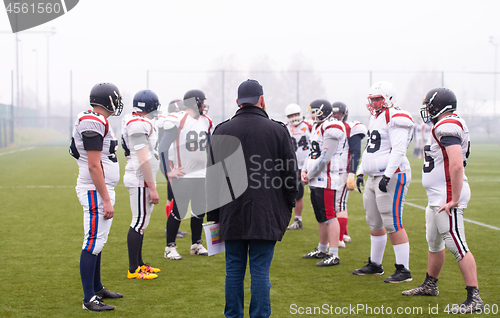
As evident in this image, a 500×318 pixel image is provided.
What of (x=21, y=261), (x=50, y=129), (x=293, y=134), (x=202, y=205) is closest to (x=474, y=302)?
(x=202, y=205)

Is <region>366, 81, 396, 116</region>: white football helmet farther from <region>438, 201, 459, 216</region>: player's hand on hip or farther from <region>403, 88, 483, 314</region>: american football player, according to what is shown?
<region>438, 201, 459, 216</region>: player's hand on hip

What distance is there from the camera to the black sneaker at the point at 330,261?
5559 millimetres

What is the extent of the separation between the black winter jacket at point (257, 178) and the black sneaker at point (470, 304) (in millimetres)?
1954

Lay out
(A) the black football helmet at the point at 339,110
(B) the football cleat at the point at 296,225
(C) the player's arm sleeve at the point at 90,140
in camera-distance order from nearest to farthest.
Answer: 1. (C) the player's arm sleeve at the point at 90,140
2. (A) the black football helmet at the point at 339,110
3. (B) the football cleat at the point at 296,225

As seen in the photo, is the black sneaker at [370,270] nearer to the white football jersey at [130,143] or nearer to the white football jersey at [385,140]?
the white football jersey at [385,140]

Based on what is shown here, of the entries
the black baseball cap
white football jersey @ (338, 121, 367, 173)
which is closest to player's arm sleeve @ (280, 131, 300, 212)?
the black baseball cap

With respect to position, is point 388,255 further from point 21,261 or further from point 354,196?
point 354,196

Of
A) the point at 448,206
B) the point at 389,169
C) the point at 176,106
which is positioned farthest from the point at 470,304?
the point at 176,106

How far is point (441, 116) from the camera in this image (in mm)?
4152

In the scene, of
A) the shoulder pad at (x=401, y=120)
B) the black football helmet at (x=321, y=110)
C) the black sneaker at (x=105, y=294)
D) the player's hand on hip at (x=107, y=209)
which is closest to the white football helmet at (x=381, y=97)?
the shoulder pad at (x=401, y=120)

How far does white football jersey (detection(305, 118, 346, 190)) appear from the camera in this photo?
5.67m

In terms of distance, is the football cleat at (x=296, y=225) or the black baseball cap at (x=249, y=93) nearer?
the black baseball cap at (x=249, y=93)

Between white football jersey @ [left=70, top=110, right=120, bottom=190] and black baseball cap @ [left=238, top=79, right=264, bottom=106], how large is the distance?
134cm

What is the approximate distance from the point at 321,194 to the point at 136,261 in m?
2.45
